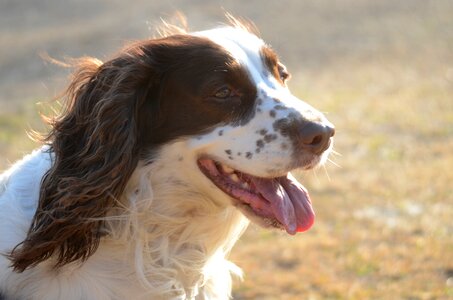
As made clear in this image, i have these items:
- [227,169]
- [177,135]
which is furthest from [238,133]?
[177,135]

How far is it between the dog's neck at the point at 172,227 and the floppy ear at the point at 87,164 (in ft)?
0.39

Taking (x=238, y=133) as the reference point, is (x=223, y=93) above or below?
above

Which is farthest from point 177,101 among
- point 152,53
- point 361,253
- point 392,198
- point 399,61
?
point 399,61

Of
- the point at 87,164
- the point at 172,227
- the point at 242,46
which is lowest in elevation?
the point at 172,227

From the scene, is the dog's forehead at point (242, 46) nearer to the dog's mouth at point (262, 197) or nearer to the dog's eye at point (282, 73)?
the dog's eye at point (282, 73)

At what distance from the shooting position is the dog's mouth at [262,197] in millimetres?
3727

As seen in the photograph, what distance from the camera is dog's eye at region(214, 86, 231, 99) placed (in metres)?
3.75

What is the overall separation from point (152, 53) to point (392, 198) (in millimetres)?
5210

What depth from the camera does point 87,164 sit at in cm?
358

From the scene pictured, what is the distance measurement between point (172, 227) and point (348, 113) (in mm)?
9426

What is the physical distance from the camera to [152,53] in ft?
12.5

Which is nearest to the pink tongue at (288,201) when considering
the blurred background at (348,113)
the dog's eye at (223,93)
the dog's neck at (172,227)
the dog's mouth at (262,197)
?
the dog's mouth at (262,197)

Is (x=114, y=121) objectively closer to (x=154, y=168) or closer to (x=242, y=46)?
(x=154, y=168)

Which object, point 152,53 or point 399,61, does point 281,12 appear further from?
point 152,53
